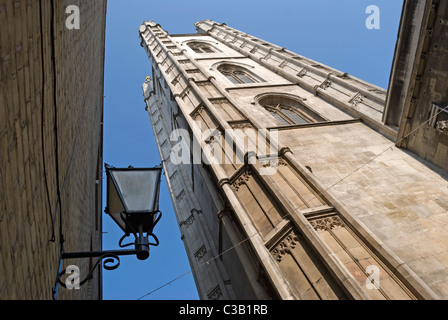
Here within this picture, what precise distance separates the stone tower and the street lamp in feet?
14.7

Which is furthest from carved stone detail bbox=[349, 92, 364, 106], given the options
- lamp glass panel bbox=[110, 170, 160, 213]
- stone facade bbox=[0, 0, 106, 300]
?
lamp glass panel bbox=[110, 170, 160, 213]

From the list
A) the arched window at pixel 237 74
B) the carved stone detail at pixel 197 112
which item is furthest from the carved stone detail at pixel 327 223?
the arched window at pixel 237 74

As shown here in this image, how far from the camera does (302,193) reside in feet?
33.9

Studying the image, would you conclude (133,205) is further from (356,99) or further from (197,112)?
(356,99)

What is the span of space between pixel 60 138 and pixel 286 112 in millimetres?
14753

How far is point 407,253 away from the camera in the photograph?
8.82m

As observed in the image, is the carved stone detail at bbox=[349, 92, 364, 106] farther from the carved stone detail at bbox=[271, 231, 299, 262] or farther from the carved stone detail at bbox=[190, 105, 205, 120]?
the carved stone detail at bbox=[271, 231, 299, 262]

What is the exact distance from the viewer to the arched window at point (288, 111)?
Result: 17719mm

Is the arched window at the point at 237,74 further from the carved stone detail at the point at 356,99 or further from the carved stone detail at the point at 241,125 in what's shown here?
the carved stone detail at the point at 241,125

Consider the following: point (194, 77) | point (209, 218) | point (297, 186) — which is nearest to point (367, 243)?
point (297, 186)

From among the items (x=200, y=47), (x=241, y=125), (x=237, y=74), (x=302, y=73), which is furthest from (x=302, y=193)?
(x=200, y=47)

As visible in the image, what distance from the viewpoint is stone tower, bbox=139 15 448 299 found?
8.12m

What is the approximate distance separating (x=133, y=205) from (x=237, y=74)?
Answer: 868 inches

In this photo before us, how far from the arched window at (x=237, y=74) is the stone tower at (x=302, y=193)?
21 centimetres
